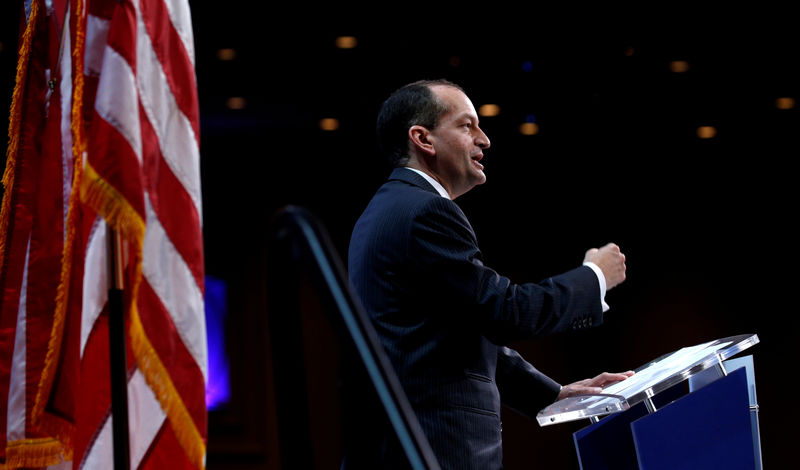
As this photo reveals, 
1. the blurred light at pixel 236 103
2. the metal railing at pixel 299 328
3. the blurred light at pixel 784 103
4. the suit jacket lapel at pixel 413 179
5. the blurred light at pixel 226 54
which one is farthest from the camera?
the blurred light at pixel 784 103

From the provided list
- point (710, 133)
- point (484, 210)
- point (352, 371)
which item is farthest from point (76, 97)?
point (710, 133)

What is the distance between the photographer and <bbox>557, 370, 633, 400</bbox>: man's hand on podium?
2.13 m

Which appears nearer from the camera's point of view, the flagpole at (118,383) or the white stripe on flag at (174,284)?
the flagpole at (118,383)

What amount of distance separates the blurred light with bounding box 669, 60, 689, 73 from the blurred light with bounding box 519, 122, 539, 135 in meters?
0.87

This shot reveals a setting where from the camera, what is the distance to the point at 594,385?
2.18 meters

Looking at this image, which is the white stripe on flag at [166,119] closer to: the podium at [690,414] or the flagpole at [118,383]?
the flagpole at [118,383]

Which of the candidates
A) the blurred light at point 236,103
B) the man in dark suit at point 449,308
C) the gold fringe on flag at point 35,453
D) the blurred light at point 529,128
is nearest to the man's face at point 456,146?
the man in dark suit at point 449,308

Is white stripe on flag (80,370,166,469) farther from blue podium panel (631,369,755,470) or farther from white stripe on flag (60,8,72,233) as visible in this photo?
blue podium panel (631,369,755,470)

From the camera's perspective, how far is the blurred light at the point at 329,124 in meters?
5.63

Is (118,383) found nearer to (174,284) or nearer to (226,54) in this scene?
(174,284)

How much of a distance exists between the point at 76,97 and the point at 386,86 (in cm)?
369

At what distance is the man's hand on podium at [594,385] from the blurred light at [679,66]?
11.7 feet

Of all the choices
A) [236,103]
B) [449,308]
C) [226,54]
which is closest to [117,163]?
[449,308]

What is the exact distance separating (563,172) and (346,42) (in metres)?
1.69
